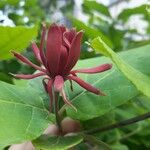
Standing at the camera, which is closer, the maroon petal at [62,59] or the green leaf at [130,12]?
the maroon petal at [62,59]

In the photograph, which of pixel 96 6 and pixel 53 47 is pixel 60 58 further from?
pixel 96 6

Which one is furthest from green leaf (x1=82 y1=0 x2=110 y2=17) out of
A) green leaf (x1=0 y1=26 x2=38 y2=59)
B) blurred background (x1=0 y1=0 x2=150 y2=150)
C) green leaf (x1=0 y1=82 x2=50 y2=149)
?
green leaf (x1=0 y1=82 x2=50 y2=149)

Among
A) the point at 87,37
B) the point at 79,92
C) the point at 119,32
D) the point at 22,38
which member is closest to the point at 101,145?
the point at 79,92

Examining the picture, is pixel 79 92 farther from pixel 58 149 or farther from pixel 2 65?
pixel 2 65

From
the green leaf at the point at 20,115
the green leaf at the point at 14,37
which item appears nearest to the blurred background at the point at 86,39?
the green leaf at the point at 14,37

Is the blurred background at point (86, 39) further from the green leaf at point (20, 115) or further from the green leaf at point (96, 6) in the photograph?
the green leaf at point (20, 115)

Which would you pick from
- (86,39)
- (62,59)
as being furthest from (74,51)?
(86,39)
